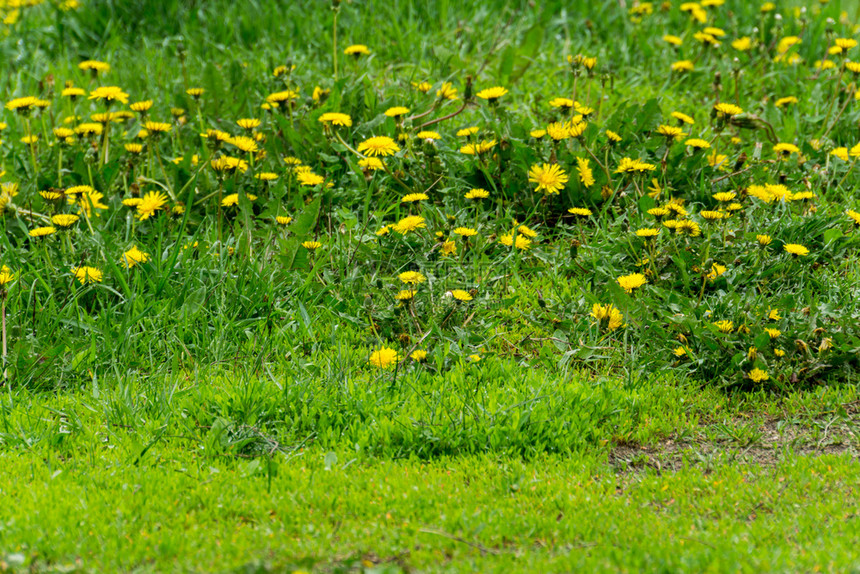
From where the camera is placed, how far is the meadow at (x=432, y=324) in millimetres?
2453

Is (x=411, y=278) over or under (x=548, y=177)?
under

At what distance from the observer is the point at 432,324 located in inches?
135

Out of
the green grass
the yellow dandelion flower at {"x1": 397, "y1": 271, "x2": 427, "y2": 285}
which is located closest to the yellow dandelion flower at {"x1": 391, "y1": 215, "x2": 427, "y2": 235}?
the yellow dandelion flower at {"x1": 397, "y1": 271, "x2": 427, "y2": 285}

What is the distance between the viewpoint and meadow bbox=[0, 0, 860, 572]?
8.05 ft

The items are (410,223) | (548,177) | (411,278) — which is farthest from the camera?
(548,177)

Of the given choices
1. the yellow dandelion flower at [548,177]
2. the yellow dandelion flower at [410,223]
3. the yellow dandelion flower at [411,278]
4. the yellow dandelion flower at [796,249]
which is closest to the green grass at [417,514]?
the yellow dandelion flower at [411,278]

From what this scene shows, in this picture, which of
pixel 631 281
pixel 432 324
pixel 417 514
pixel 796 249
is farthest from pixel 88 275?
pixel 796 249

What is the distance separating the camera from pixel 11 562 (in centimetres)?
221

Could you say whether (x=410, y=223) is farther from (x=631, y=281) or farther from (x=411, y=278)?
(x=631, y=281)

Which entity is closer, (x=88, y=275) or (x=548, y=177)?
(x=88, y=275)

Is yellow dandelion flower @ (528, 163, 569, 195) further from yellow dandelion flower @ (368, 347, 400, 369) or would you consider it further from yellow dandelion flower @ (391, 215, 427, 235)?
yellow dandelion flower @ (368, 347, 400, 369)

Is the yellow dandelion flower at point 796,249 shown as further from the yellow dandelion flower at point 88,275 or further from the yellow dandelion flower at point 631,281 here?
the yellow dandelion flower at point 88,275

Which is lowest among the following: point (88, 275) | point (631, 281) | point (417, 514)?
point (417, 514)

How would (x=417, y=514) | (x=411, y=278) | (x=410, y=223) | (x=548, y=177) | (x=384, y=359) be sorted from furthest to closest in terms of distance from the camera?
(x=548, y=177) < (x=410, y=223) < (x=411, y=278) < (x=384, y=359) < (x=417, y=514)
